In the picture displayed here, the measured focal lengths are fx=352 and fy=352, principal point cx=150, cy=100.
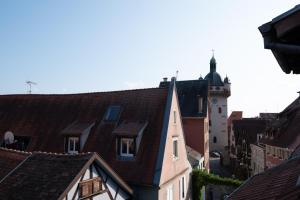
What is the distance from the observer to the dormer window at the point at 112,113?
902 inches

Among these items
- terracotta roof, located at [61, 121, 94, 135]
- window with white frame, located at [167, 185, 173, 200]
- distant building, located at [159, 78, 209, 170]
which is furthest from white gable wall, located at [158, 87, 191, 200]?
distant building, located at [159, 78, 209, 170]

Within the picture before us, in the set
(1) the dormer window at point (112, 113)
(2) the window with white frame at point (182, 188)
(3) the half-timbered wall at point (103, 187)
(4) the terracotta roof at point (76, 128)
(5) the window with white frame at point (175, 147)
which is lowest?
(2) the window with white frame at point (182, 188)

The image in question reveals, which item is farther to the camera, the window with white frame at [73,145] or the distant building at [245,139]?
the distant building at [245,139]

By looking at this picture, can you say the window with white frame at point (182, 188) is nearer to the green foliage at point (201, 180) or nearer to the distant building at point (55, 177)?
the green foliage at point (201, 180)

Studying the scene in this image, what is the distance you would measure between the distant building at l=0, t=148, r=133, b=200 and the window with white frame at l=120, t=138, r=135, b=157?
12.6ft

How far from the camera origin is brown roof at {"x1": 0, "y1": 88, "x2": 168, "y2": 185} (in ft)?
65.2

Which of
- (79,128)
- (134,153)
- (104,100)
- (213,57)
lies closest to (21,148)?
(79,128)

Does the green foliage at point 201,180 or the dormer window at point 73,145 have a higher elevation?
the dormer window at point 73,145

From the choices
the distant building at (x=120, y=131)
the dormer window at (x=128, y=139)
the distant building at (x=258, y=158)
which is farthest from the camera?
the distant building at (x=258, y=158)

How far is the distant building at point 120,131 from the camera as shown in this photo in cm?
1959

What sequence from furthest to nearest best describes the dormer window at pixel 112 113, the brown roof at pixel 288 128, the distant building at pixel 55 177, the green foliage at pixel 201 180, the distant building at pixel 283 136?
the brown roof at pixel 288 128
the distant building at pixel 283 136
the green foliage at pixel 201 180
the dormer window at pixel 112 113
the distant building at pixel 55 177

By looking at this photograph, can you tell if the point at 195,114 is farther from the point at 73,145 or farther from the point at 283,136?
the point at 73,145

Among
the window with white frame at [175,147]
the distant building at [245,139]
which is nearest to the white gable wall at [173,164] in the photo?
the window with white frame at [175,147]

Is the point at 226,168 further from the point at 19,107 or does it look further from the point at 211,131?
the point at 19,107
